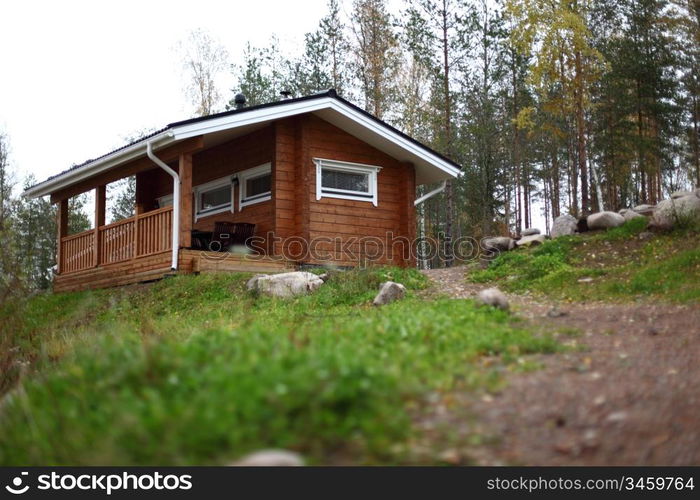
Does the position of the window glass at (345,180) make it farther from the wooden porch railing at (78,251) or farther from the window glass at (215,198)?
the wooden porch railing at (78,251)

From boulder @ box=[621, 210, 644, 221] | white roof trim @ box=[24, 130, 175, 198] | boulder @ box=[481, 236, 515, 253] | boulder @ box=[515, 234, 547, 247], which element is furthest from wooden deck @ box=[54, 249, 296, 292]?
boulder @ box=[621, 210, 644, 221]

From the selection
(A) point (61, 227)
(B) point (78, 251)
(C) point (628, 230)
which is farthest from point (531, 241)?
(A) point (61, 227)

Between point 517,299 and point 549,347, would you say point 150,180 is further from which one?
point 549,347

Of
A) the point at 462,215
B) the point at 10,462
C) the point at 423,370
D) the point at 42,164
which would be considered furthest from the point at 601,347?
the point at 42,164

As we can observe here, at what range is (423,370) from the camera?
4.33 metres

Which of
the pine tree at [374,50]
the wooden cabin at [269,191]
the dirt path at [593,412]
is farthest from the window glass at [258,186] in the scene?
the pine tree at [374,50]

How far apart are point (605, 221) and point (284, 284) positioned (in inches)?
251

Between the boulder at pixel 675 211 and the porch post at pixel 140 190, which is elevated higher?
the porch post at pixel 140 190

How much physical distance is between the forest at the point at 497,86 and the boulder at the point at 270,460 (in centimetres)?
1699

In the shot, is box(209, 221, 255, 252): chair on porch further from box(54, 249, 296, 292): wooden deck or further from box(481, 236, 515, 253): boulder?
box(481, 236, 515, 253): boulder

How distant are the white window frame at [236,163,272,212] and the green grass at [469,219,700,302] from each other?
16.4 ft

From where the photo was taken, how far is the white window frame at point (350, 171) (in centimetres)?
1472

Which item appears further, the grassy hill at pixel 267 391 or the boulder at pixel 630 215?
the boulder at pixel 630 215

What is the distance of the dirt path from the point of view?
341 centimetres
